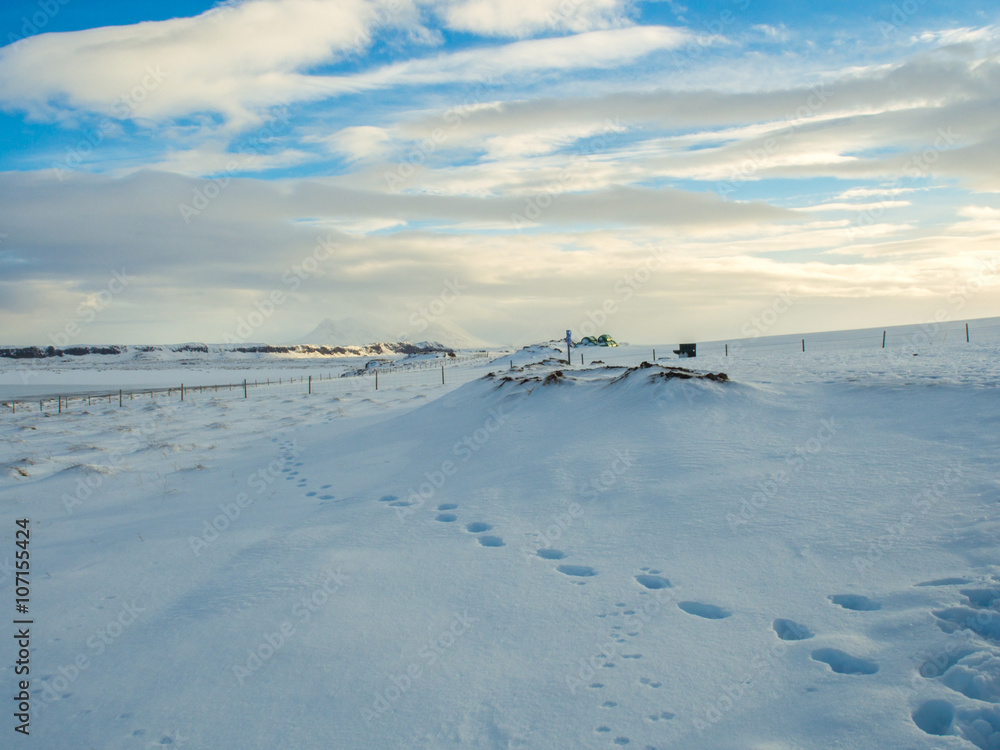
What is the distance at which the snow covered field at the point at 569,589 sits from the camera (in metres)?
3.66

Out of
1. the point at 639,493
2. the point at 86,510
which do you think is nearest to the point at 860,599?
the point at 639,493

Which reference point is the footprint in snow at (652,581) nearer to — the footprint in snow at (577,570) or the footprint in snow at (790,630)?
the footprint in snow at (577,570)

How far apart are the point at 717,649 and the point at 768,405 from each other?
7171 mm

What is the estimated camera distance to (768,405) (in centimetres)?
1044

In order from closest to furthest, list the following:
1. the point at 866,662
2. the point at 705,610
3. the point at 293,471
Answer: the point at 866,662 < the point at 705,610 < the point at 293,471

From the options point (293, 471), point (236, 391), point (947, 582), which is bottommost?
point (236, 391)

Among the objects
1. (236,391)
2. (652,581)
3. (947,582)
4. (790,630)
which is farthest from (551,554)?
(236,391)

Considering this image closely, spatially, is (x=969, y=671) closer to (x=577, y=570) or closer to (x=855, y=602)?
(x=855, y=602)

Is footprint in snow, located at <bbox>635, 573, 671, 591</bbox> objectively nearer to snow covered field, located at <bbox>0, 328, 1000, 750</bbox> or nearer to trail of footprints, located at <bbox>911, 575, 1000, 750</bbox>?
snow covered field, located at <bbox>0, 328, 1000, 750</bbox>

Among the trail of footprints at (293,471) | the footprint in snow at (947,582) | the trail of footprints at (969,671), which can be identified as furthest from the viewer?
the trail of footprints at (293,471)

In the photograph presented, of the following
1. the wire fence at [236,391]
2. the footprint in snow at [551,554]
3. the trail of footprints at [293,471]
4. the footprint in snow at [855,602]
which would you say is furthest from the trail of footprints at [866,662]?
the wire fence at [236,391]

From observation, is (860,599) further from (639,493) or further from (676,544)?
(639,493)

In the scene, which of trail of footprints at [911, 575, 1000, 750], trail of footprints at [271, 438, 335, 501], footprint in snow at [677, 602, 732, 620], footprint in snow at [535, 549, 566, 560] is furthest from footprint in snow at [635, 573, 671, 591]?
trail of footprints at [271, 438, 335, 501]

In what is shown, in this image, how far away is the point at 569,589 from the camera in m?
5.32
